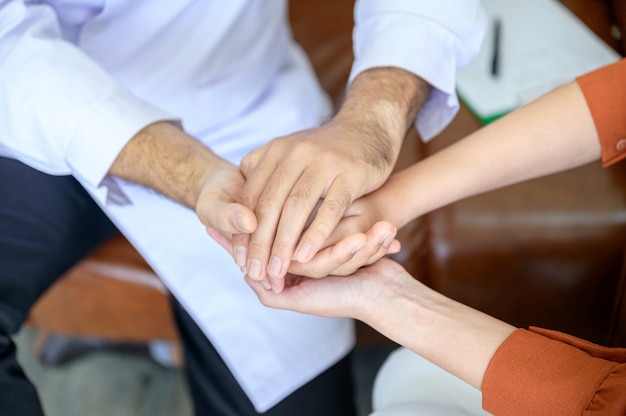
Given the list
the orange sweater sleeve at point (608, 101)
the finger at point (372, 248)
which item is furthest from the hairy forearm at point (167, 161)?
the orange sweater sleeve at point (608, 101)

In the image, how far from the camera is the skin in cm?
78

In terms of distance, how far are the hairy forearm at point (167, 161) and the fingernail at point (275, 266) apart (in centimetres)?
17

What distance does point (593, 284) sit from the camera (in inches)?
43.9

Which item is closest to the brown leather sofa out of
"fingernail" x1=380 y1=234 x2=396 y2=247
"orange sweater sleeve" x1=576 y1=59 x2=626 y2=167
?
"orange sweater sleeve" x1=576 y1=59 x2=626 y2=167

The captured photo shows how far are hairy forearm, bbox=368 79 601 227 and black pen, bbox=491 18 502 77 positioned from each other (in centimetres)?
33

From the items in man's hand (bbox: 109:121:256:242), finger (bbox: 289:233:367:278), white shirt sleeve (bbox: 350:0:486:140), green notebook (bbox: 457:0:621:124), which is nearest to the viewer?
→ finger (bbox: 289:233:367:278)

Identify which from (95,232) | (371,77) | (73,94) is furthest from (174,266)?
(371,77)

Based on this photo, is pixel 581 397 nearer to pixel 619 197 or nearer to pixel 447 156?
pixel 447 156

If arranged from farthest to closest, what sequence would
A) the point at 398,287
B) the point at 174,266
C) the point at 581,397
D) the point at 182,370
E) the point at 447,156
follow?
the point at 182,370, the point at 174,266, the point at 447,156, the point at 398,287, the point at 581,397

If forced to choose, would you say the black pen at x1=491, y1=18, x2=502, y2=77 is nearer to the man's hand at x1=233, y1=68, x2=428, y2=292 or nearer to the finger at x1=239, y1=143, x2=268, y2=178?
the man's hand at x1=233, y1=68, x2=428, y2=292

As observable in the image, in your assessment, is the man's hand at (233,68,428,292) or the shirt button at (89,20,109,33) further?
the shirt button at (89,20,109,33)

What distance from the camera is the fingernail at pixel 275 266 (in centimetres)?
80

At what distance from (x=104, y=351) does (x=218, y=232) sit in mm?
800

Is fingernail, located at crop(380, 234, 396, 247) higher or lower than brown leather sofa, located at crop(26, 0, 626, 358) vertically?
higher
